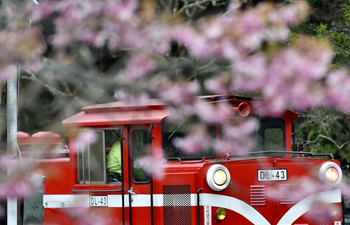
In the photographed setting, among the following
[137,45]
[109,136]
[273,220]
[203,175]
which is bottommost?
[273,220]

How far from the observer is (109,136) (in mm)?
9078

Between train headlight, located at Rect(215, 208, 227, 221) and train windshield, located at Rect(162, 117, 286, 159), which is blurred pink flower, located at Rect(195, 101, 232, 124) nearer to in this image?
train windshield, located at Rect(162, 117, 286, 159)

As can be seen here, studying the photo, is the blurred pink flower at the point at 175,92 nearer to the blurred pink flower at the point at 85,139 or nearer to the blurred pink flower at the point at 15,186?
the blurred pink flower at the point at 15,186

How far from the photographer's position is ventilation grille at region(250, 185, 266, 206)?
8.75 metres

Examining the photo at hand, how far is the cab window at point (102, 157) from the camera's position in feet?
29.3

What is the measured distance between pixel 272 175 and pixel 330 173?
0.82 m

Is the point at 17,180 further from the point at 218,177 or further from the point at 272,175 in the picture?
the point at 272,175

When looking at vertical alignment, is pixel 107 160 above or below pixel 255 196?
above

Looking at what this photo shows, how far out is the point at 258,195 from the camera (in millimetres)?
8766

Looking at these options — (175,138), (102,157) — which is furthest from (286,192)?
(102,157)

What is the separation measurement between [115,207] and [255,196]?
192 centimetres

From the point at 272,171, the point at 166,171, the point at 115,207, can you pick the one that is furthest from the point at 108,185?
the point at 272,171

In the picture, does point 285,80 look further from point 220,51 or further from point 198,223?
point 198,223

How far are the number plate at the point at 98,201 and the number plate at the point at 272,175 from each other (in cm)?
216
